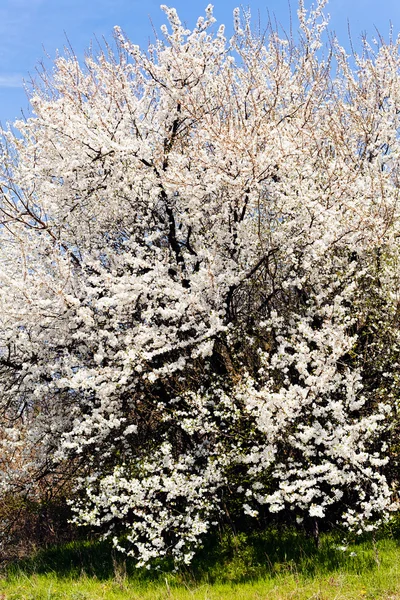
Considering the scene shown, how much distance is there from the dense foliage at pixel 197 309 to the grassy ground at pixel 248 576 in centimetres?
37

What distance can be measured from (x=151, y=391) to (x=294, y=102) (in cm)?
594

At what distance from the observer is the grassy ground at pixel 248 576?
18.5 ft

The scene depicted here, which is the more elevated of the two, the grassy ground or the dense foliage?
the dense foliage

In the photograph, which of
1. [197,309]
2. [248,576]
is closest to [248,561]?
[248,576]

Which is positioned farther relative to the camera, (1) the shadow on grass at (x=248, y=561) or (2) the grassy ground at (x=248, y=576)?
(1) the shadow on grass at (x=248, y=561)

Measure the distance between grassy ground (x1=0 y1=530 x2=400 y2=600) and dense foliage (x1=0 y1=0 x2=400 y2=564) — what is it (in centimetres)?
37

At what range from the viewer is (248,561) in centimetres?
689

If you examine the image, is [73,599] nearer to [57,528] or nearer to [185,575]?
[185,575]

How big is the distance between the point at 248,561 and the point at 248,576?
1.33 ft

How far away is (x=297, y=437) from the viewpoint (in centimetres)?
637

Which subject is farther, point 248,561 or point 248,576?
point 248,561

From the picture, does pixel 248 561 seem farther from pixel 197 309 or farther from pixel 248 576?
pixel 197 309

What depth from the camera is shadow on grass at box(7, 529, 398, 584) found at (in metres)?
6.26

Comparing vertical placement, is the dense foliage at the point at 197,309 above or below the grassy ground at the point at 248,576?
above
